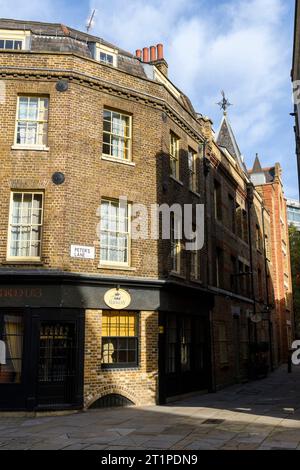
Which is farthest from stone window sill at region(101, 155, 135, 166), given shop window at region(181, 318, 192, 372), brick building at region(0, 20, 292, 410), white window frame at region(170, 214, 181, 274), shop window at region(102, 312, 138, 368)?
shop window at region(181, 318, 192, 372)

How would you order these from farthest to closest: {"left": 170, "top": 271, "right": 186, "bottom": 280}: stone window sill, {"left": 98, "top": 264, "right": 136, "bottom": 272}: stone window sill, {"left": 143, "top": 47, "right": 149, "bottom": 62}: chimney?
{"left": 143, "top": 47, "right": 149, "bottom": 62}: chimney
{"left": 170, "top": 271, "right": 186, "bottom": 280}: stone window sill
{"left": 98, "top": 264, "right": 136, "bottom": 272}: stone window sill

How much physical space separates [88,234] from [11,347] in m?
3.86

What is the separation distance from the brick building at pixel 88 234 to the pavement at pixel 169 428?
124 centimetres

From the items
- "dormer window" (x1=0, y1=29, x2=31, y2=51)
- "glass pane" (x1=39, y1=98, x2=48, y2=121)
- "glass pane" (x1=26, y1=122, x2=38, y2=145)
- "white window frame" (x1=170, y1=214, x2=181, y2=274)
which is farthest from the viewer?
"white window frame" (x1=170, y1=214, x2=181, y2=274)

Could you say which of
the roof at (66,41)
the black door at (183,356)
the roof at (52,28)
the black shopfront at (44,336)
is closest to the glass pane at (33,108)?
the roof at (66,41)

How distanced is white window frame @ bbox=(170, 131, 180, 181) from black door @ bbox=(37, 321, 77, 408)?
7.13m

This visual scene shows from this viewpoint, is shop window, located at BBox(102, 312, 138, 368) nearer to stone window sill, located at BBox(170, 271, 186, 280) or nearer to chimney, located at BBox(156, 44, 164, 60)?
stone window sill, located at BBox(170, 271, 186, 280)

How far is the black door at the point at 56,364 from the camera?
1314 cm

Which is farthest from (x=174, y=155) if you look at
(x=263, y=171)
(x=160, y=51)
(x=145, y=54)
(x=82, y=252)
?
(x=263, y=171)

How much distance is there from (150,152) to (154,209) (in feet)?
6.48

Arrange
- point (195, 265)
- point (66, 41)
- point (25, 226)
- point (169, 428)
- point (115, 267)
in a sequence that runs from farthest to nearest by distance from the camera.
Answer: point (195, 265) → point (66, 41) → point (115, 267) → point (25, 226) → point (169, 428)

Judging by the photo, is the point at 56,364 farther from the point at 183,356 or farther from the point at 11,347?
the point at 183,356

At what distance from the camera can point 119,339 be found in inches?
574

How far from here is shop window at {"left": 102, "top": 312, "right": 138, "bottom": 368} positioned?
46.9 ft
